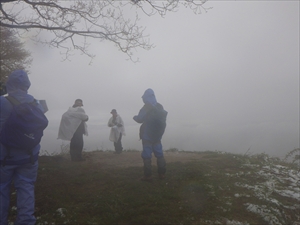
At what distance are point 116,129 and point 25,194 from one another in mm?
6892

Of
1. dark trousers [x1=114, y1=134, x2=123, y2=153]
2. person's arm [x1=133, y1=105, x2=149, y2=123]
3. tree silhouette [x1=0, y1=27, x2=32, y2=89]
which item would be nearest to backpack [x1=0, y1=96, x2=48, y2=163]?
person's arm [x1=133, y1=105, x2=149, y2=123]

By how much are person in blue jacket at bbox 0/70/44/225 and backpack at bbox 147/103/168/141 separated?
2.53 m

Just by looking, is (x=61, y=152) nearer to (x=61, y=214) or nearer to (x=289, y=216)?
(x=61, y=214)

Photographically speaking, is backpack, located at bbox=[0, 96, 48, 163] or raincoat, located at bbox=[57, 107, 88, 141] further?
raincoat, located at bbox=[57, 107, 88, 141]

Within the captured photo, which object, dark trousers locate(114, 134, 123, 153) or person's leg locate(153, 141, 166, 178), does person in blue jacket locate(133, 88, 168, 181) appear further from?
dark trousers locate(114, 134, 123, 153)

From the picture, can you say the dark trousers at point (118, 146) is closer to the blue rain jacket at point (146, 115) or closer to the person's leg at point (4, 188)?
the blue rain jacket at point (146, 115)

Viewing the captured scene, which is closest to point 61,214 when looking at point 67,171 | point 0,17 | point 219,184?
point 67,171

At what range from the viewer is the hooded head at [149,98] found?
584 cm

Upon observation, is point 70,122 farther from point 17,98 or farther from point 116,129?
point 17,98

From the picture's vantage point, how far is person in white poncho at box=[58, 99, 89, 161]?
8.10 metres

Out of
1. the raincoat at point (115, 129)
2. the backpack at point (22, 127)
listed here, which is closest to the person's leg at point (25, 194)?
the backpack at point (22, 127)

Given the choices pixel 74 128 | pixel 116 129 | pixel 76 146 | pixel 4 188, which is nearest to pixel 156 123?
pixel 4 188

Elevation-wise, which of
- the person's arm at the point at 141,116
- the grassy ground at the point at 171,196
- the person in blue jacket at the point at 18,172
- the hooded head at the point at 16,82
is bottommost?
the grassy ground at the point at 171,196

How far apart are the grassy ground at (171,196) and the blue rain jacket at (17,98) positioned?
3.57ft
